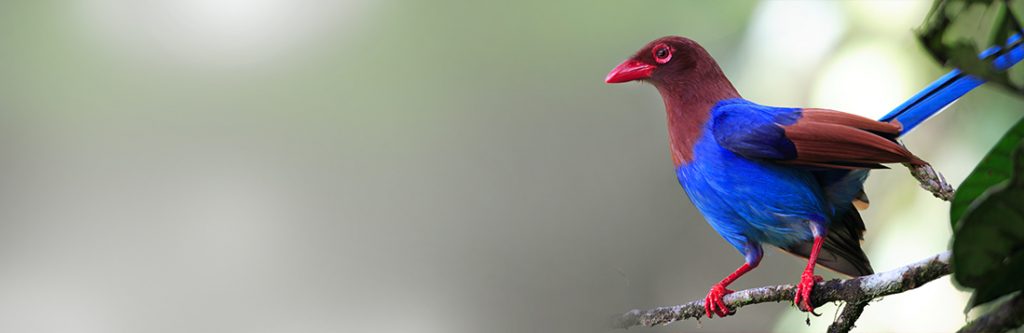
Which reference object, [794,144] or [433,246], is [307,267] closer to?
[433,246]

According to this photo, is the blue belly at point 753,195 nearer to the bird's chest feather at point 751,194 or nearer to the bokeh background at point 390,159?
the bird's chest feather at point 751,194

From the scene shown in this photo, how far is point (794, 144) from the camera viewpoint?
95 cm

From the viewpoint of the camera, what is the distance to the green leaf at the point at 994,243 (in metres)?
0.42

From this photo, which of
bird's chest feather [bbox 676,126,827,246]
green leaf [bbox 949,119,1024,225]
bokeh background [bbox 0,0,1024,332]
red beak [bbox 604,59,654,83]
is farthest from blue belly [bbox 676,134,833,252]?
bokeh background [bbox 0,0,1024,332]

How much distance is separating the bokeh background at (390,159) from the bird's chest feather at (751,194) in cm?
48

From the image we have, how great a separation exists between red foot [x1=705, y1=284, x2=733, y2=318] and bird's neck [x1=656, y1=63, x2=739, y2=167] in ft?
0.50

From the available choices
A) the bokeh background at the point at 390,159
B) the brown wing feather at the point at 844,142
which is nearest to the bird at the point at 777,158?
the brown wing feather at the point at 844,142

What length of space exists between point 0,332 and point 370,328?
0.63 meters

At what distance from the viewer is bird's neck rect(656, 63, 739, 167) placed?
39.5 inches

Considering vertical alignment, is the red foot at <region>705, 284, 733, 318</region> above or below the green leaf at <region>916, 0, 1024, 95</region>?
below

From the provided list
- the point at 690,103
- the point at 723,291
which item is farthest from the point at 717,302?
the point at 690,103

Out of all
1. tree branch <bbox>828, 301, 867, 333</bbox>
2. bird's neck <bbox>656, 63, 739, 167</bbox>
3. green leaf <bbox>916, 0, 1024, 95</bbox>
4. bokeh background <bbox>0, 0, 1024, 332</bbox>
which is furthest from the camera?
bokeh background <bbox>0, 0, 1024, 332</bbox>

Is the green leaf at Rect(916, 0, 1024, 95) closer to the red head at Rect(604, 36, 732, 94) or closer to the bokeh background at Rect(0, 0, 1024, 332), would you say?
the red head at Rect(604, 36, 732, 94)

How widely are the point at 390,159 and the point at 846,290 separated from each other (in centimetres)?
97
